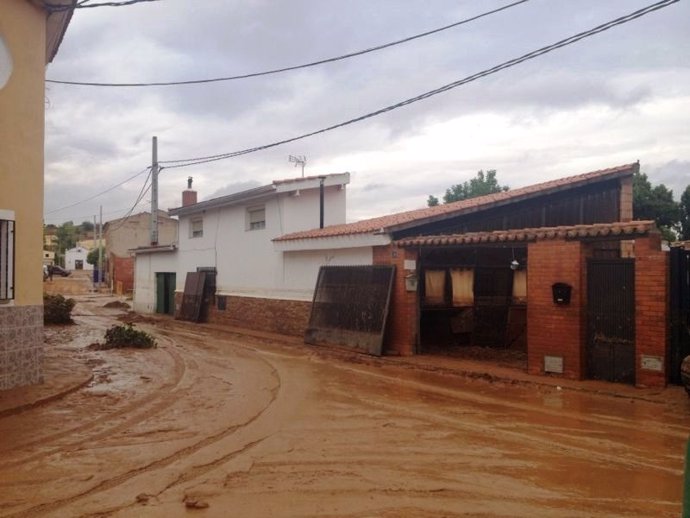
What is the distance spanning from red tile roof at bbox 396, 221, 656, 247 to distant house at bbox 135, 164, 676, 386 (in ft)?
0.08

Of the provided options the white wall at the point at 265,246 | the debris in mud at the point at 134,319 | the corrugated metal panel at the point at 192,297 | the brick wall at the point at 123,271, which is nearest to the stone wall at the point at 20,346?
the white wall at the point at 265,246

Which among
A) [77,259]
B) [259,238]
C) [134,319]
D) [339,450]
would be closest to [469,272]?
[259,238]

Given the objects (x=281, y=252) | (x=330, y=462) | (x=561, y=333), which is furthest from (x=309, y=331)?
(x=330, y=462)

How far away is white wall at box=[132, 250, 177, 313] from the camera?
25.1 meters

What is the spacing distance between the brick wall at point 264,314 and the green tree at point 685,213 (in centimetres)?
1833

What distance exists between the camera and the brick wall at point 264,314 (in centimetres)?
1659

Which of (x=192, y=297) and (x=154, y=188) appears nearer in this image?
(x=192, y=297)

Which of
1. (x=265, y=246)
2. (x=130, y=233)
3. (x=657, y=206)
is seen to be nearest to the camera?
(x=265, y=246)

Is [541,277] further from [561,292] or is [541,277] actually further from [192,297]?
[192,297]

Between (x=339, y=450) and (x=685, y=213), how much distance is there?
2486 centimetres

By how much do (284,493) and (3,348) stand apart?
5.26 metres

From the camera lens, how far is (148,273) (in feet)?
87.6

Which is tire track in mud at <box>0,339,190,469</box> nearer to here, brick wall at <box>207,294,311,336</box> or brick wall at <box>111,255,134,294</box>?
brick wall at <box>207,294,311,336</box>

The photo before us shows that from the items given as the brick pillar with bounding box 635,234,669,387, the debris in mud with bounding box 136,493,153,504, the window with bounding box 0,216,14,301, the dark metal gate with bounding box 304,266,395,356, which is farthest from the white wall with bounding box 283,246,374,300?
the debris in mud with bounding box 136,493,153,504
